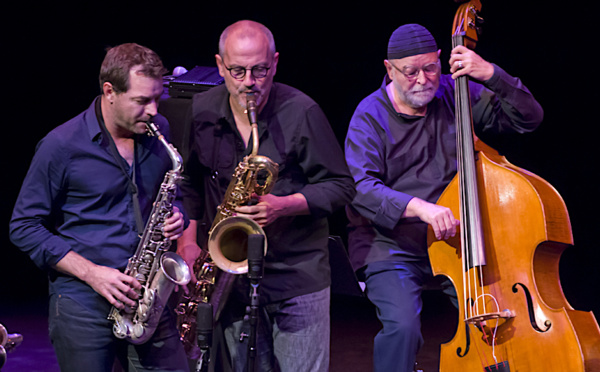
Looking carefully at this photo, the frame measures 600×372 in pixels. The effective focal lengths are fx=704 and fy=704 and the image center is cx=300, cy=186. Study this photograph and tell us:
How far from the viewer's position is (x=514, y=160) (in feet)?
16.9

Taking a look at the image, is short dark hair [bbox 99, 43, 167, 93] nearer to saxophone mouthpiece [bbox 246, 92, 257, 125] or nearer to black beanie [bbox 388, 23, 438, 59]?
saxophone mouthpiece [bbox 246, 92, 257, 125]

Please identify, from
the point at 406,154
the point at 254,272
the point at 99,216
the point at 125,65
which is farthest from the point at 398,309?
the point at 125,65

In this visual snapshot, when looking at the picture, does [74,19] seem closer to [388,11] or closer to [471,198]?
[388,11]

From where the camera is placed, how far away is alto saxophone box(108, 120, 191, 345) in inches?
96.0

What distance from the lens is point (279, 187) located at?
2658mm

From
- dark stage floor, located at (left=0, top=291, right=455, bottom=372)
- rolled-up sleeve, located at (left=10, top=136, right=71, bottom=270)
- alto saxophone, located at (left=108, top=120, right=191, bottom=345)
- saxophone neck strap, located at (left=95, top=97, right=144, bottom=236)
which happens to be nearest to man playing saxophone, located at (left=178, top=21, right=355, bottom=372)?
alto saxophone, located at (left=108, top=120, right=191, bottom=345)

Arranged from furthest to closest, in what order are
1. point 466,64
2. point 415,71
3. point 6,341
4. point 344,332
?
point 344,332 < point 415,71 < point 466,64 < point 6,341

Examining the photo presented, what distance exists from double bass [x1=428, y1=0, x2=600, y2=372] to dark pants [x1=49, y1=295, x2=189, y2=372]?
1059mm

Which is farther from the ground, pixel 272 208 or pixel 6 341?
pixel 272 208

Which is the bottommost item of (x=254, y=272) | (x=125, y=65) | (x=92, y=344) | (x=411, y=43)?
(x=92, y=344)

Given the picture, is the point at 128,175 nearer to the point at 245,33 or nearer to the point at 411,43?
the point at 245,33

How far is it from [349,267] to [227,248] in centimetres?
60

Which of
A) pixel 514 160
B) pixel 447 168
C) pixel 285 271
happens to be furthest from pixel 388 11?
pixel 285 271

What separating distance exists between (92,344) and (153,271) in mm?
342
